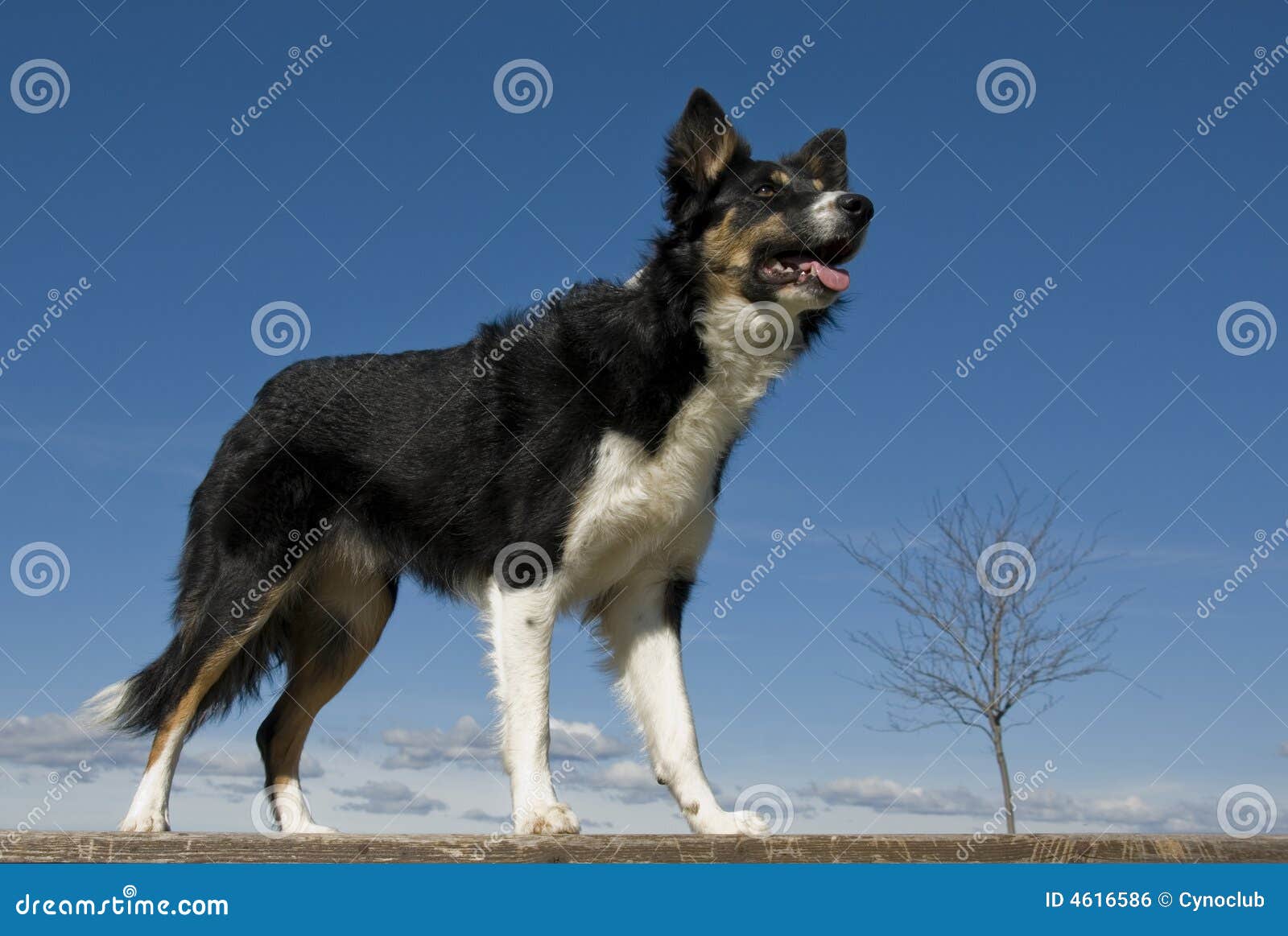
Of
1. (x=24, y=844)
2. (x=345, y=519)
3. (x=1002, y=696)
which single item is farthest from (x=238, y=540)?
(x=1002, y=696)

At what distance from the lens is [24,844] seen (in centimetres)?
492

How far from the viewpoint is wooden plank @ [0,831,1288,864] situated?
4609 millimetres

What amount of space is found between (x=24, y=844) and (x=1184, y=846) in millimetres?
4737

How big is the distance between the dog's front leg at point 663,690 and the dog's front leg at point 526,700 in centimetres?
70

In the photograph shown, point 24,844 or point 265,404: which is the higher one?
point 265,404

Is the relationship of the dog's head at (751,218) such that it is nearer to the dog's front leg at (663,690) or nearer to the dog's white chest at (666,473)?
the dog's white chest at (666,473)

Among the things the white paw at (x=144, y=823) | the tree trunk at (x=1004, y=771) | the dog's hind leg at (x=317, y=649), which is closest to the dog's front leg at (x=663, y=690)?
the dog's hind leg at (x=317, y=649)

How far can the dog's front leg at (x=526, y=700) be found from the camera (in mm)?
5285

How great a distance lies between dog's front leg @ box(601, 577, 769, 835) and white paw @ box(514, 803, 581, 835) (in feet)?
2.58

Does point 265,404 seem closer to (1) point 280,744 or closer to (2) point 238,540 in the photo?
(2) point 238,540

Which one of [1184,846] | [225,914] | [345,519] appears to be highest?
[1184,846]

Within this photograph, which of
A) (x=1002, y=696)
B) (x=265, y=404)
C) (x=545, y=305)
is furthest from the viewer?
(x=1002, y=696)

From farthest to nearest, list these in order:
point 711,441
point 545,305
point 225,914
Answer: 1. point 545,305
2. point 711,441
3. point 225,914

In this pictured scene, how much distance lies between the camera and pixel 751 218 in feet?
19.5
